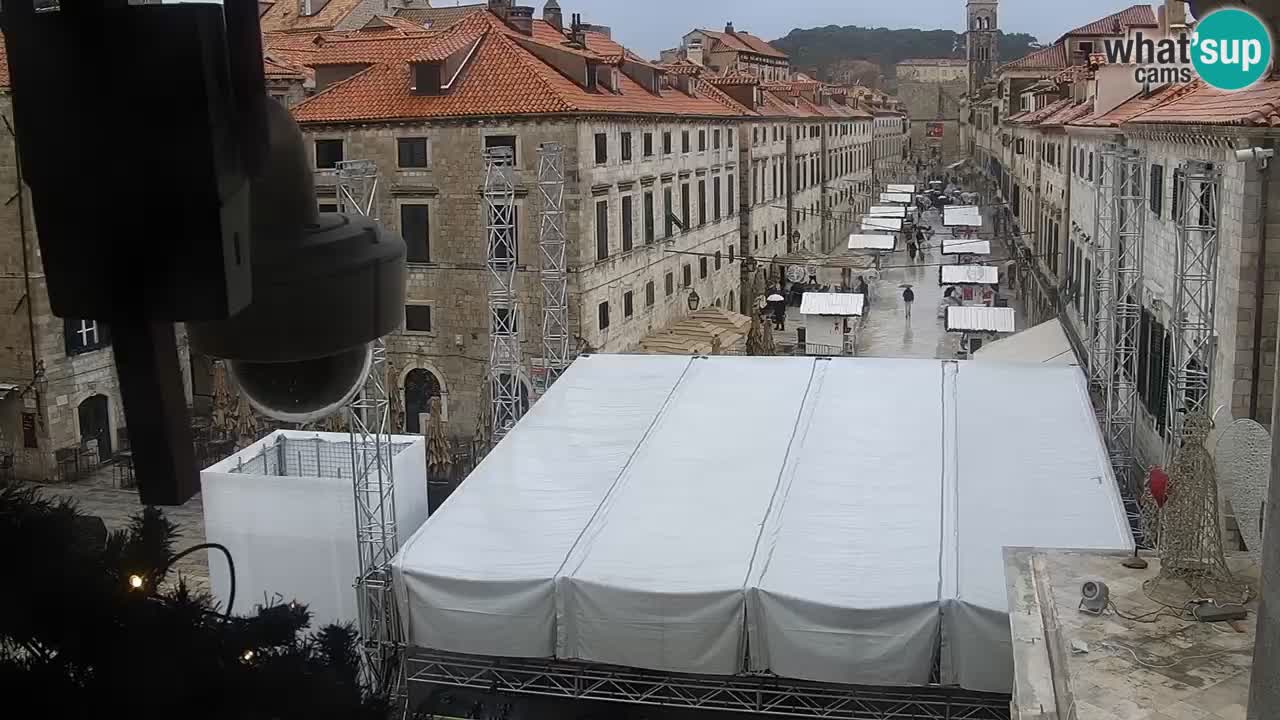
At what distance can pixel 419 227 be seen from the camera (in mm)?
22484

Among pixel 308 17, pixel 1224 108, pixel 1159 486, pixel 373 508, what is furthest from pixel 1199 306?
pixel 308 17

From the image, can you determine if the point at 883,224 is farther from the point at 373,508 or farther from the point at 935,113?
the point at 935,113

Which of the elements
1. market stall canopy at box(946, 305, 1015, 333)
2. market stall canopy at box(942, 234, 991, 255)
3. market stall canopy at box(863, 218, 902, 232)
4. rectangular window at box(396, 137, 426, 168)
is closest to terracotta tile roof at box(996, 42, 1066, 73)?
market stall canopy at box(863, 218, 902, 232)

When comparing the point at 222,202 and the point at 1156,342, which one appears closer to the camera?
the point at 222,202

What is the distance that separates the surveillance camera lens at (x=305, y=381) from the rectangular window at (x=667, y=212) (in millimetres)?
25299

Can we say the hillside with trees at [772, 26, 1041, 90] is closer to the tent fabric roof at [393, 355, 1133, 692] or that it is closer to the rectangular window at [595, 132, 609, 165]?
the rectangular window at [595, 132, 609, 165]

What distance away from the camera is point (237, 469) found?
1453cm

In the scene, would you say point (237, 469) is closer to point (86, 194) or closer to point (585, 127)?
point (585, 127)

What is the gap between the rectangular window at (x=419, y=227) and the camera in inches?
883

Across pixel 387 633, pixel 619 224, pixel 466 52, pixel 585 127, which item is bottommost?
pixel 387 633

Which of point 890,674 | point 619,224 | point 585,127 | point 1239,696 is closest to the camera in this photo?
point 1239,696

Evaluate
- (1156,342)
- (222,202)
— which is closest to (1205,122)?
(1156,342)

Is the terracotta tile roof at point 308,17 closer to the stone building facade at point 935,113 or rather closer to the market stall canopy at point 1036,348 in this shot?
the market stall canopy at point 1036,348

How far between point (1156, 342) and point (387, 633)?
10.6m
